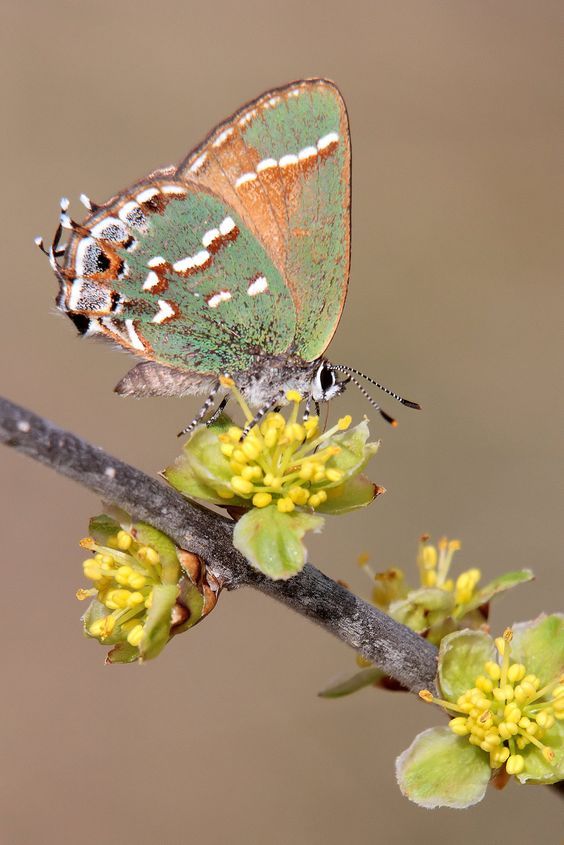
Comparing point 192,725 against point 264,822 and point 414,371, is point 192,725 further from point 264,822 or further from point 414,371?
point 414,371

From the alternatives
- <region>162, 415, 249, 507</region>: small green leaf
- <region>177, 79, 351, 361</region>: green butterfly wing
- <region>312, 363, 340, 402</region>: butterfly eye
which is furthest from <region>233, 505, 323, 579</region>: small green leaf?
<region>177, 79, 351, 361</region>: green butterfly wing

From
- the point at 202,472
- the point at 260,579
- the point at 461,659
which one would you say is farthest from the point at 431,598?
the point at 202,472

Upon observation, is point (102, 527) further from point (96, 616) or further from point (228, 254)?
point (228, 254)

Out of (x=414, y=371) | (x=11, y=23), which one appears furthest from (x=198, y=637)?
(x=11, y=23)

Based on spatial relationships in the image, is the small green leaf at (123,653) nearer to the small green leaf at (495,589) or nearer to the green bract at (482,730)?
the green bract at (482,730)

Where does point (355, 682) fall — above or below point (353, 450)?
below

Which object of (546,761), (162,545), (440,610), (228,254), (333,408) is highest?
(228,254)
